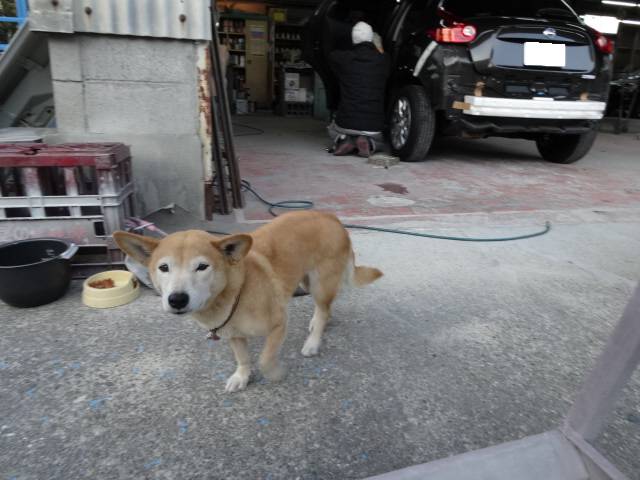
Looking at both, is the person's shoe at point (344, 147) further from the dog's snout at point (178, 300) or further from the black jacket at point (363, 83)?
the dog's snout at point (178, 300)

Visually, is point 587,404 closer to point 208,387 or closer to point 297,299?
point 208,387

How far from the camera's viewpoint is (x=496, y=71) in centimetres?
553

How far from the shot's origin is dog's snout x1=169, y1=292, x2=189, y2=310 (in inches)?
64.0

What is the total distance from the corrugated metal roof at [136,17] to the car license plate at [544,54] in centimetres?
395

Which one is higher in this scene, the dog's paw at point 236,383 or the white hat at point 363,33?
the white hat at point 363,33

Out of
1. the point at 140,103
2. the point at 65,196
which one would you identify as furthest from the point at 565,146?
the point at 65,196

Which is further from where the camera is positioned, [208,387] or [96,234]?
[96,234]

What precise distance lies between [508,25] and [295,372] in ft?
17.0

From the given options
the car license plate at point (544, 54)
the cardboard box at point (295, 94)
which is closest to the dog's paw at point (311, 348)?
the car license plate at point (544, 54)

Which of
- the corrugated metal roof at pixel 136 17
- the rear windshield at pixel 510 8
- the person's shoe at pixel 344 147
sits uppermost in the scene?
the rear windshield at pixel 510 8

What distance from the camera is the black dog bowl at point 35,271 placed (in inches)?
99.3

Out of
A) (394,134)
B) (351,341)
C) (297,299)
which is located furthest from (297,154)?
(351,341)

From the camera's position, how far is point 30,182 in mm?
2797

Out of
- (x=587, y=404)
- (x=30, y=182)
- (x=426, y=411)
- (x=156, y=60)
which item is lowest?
(x=426, y=411)
